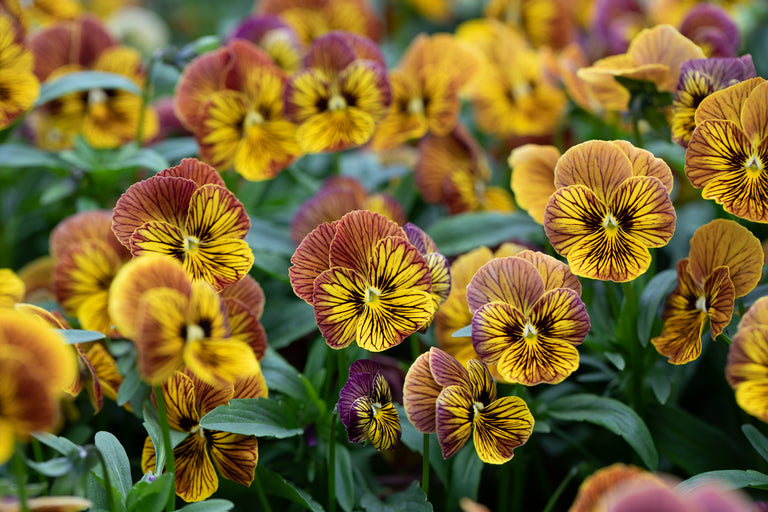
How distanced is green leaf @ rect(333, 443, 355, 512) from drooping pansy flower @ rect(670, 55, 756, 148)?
0.66 metres

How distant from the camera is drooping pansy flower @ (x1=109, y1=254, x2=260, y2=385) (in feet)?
2.31

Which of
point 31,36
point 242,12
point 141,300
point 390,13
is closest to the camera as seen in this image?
point 141,300

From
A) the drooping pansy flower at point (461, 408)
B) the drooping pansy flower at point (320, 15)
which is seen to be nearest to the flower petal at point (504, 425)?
the drooping pansy flower at point (461, 408)

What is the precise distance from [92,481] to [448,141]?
969 mm

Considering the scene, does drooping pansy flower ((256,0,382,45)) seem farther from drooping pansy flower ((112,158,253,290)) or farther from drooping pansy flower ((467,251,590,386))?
drooping pansy flower ((467,251,590,386))

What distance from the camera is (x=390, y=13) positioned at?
2520mm

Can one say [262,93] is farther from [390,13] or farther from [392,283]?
[390,13]

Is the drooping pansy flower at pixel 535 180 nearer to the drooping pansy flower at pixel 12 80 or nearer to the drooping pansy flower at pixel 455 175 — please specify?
the drooping pansy flower at pixel 455 175

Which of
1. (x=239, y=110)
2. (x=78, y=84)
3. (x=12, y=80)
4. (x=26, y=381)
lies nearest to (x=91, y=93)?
(x=78, y=84)

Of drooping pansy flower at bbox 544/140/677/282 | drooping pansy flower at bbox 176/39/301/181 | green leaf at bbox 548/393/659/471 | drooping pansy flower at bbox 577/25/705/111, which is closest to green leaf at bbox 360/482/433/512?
green leaf at bbox 548/393/659/471

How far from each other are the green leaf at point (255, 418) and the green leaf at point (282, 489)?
0.07 m

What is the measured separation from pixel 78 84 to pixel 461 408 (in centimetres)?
97

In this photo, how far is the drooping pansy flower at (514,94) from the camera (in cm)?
160

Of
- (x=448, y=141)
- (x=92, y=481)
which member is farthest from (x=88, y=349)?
(x=448, y=141)
